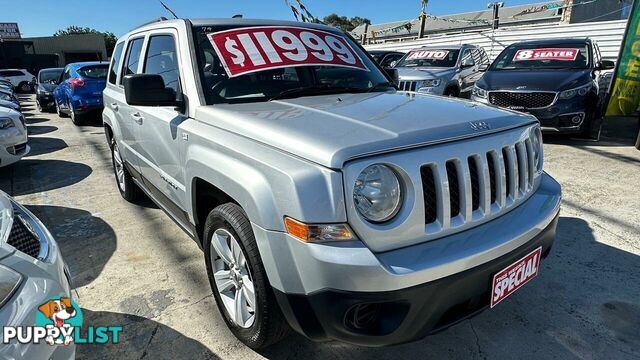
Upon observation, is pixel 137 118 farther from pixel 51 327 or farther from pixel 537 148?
pixel 537 148

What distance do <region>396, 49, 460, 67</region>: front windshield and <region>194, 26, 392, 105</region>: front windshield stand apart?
6.89 m

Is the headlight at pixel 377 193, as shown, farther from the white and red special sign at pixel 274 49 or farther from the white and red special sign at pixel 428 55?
the white and red special sign at pixel 428 55

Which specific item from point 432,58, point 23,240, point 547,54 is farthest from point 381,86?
point 432,58

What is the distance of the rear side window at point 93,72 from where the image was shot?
10086 millimetres

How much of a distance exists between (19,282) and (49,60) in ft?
144

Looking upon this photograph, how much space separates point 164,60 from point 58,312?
1986 mm

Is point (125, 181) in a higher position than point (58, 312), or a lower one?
lower

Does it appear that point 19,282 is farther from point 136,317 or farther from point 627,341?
point 627,341

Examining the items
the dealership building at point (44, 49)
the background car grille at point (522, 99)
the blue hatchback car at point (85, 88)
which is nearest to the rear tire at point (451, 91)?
the background car grille at point (522, 99)

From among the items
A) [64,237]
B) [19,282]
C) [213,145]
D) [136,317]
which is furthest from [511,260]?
[64,237]

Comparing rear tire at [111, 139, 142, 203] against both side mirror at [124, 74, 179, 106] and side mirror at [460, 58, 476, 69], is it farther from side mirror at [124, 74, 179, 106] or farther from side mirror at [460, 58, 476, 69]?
side mirror at [460, 58, 476, 69]

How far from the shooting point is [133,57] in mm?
3750

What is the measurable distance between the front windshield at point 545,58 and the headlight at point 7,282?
26.5 ft

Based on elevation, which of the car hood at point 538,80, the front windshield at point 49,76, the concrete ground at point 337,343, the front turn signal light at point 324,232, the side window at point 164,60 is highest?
the side window at point 164,60
